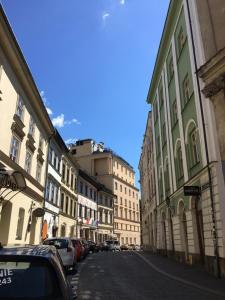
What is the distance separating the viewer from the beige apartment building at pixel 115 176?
71000mm

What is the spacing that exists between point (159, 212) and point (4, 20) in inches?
824

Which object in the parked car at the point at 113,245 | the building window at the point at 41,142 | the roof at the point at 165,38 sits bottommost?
the parked car at the point at 113,245

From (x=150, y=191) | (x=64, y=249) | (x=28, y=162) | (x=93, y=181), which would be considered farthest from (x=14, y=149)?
(x=93, y=181)

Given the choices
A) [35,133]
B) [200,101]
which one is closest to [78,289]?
[200,101]

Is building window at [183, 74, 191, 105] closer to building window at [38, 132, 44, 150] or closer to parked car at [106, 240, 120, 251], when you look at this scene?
building window at [38, 132, 44, 150]

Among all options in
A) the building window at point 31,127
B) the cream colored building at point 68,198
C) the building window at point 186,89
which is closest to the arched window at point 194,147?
the building window at point 186,89

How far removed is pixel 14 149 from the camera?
66.9 feet

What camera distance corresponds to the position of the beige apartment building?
7100cm

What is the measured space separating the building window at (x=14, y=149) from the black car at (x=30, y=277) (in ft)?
53.7

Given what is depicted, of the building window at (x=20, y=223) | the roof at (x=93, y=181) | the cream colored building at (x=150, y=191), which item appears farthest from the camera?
the roof at (x=93, y=181)

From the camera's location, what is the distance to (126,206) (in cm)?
7700

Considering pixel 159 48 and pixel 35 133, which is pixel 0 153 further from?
pixel 159 48

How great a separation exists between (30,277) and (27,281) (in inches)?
2.1

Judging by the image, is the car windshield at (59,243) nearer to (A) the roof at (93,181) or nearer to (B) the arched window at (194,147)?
(B) the arched window at (194,147)
